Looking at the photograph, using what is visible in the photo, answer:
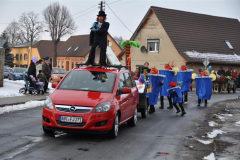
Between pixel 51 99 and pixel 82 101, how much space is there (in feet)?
2.39

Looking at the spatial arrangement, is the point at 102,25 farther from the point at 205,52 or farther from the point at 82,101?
the point at 205,52

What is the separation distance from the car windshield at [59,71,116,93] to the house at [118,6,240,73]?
32.1 metres

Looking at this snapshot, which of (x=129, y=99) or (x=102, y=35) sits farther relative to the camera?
(x=102, y=35)

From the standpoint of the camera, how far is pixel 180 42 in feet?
141

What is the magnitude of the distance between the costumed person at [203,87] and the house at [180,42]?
21615 millimetres

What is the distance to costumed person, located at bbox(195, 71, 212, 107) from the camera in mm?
19234

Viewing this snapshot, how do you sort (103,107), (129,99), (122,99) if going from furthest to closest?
(129,99)
(122,99)
(103,107)

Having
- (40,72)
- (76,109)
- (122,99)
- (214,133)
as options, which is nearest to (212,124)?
(214,133)

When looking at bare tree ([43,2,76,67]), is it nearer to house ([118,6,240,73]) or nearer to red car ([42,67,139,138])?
house ([118,6,240,73])

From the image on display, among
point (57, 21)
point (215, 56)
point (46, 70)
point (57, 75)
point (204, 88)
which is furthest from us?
point (57, 21)

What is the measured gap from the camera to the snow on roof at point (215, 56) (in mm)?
42141

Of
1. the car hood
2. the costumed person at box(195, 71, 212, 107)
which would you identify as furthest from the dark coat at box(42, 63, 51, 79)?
the car hood

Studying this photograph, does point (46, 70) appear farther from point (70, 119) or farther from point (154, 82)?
point (70, 119)

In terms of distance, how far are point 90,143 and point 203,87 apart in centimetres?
1197
